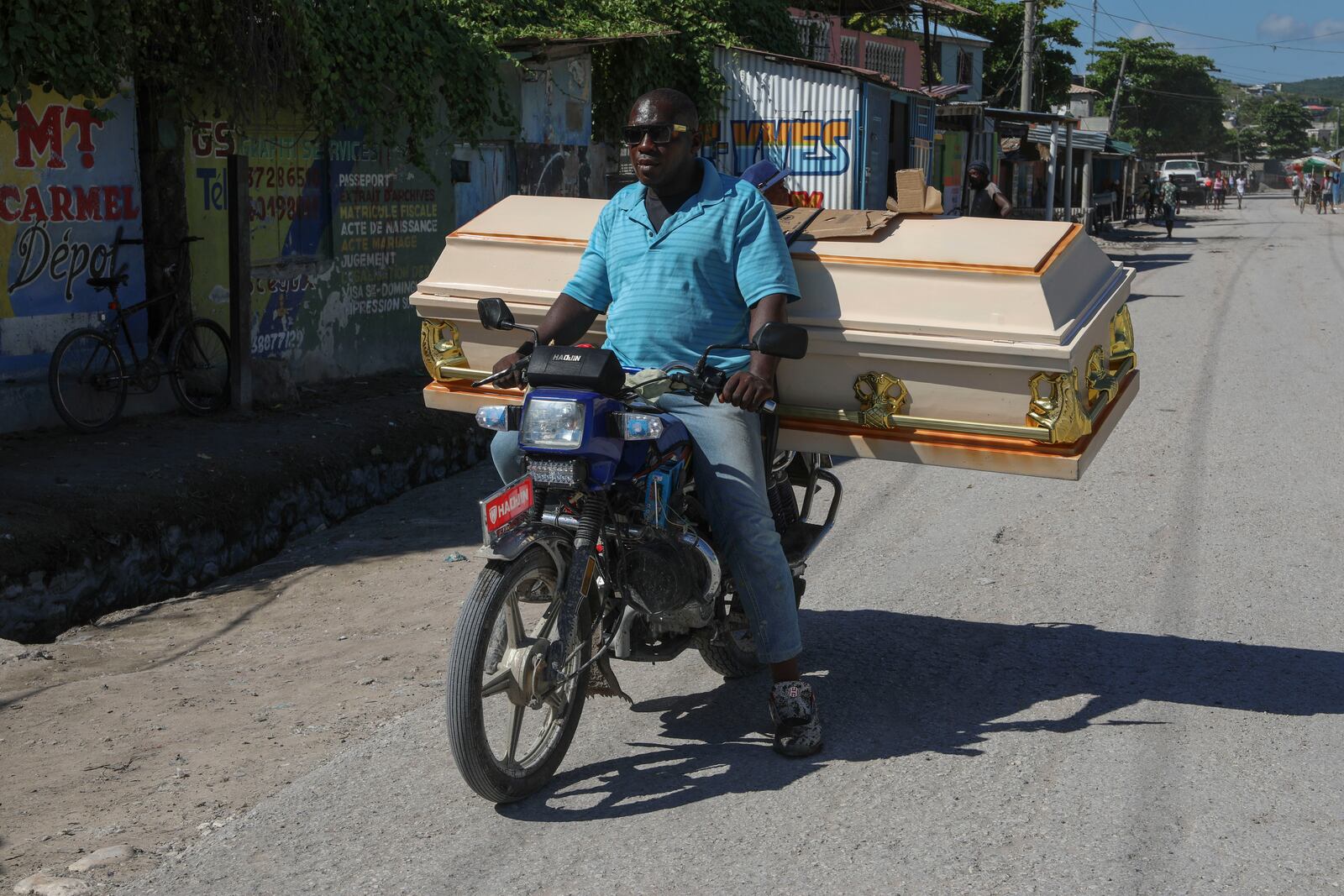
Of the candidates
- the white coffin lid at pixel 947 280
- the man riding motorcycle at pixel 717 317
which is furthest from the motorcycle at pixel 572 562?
the white coffin lid at pixel 947 280

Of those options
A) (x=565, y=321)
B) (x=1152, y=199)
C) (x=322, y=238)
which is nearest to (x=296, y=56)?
(x=322, y=238)

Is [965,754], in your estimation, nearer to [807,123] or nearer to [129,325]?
[129,325]

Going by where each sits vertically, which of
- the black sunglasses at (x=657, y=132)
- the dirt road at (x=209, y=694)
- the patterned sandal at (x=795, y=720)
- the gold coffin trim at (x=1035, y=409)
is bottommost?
the dirt road at (x=209, y=694)

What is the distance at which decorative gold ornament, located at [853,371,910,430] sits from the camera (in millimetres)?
4198

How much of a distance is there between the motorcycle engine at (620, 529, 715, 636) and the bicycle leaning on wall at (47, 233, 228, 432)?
567 centimetres

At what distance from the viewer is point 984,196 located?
12.5 meters

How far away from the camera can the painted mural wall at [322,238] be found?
32.6ft

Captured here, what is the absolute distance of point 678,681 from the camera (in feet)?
15.9

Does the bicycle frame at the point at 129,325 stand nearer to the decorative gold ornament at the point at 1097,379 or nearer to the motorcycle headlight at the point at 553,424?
the motorcycle headlight at the point at 553,424

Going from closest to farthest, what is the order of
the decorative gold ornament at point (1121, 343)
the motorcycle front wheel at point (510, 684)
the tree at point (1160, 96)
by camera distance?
the motorcycle front wheel at point (510, 684) < the decorative gold ornament at point (1121, 343) < the tree at point (1160, 96)

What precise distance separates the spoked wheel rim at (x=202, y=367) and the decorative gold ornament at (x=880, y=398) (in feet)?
20.7

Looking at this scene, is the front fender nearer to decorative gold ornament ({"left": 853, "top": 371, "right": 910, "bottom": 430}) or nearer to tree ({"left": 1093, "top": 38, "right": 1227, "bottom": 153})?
decorative gold ornament ({"left": 853, "top": 371, "right": 910, "bottom": 430})

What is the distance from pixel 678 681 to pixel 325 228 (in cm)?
750

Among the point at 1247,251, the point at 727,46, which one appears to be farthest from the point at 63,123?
the point at 1247,251
